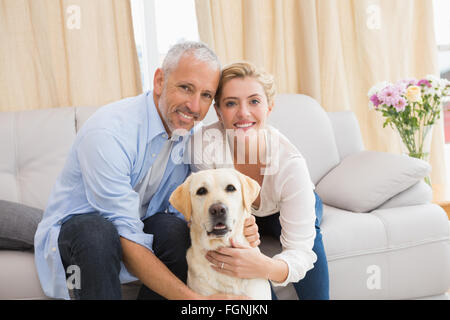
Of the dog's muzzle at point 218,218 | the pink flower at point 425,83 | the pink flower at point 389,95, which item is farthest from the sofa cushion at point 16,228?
the pink flower at point 425,83

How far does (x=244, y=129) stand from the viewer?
1.74m

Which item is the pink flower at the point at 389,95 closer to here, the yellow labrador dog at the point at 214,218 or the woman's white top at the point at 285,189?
the woman's white top at the point at 285,189

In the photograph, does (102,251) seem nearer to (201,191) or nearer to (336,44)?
(201,191)

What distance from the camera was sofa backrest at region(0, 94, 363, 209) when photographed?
234 centimetres

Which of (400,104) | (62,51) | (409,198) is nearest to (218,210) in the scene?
(409,198)

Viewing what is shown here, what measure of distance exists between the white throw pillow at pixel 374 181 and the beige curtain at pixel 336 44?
85 cm

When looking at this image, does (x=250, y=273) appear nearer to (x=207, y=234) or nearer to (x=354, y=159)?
(x=207, y=234)

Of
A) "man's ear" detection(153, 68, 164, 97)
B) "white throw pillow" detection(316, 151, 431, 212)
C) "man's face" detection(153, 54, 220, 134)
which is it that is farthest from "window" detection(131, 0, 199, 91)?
"white throw pillow" detection(316, 151, 431, 212)

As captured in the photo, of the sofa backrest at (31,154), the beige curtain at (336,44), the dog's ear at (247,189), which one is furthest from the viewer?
the beige curtain at (336,44)

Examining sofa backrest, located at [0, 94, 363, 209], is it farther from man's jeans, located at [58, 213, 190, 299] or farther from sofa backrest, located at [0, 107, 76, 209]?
man's jeans, located at [58, 213, 190, 299]

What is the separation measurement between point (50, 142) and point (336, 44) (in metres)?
2.26

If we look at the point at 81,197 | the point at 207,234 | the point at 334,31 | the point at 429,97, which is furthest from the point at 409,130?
the point at 81,197

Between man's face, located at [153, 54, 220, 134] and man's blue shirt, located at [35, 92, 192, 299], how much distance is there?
72 millimetres

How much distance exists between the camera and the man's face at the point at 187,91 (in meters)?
1.68
